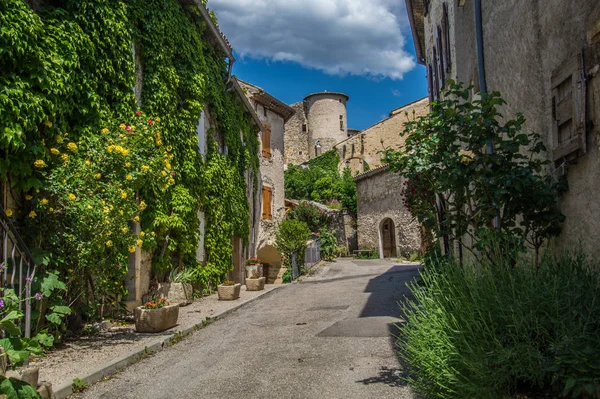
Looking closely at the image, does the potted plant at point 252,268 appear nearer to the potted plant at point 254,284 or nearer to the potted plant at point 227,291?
the potted plant at point 254,284

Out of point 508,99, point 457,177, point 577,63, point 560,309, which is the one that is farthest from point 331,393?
point 508,99

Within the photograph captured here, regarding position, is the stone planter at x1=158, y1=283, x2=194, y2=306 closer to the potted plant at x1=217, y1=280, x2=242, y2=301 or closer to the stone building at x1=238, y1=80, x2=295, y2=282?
the potted plant at x1=217, y1=280, x2=242, y2=301

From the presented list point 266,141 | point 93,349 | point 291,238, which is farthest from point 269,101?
point 93,349

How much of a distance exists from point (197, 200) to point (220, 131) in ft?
10.5

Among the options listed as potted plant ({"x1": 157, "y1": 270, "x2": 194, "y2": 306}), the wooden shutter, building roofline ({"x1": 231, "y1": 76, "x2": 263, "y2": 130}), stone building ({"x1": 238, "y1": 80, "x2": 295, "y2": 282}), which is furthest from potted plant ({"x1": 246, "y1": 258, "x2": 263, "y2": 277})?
the wooden shutter

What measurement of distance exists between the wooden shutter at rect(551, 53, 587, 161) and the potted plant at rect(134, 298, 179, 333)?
565cm

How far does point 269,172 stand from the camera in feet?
70.3

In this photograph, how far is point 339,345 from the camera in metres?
6.41

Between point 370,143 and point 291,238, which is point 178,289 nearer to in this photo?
point 291,238

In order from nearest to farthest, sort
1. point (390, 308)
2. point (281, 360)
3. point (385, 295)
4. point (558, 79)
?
point (558, 79) < point (281, 360) < point (390, 308) < point (385, 295)

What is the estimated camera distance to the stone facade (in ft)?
82.6

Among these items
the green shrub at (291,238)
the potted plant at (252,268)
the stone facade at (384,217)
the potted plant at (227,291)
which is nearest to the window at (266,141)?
the green shrub at (291,238)

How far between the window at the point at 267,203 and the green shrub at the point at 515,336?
16902mm

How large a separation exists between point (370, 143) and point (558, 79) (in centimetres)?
3492
